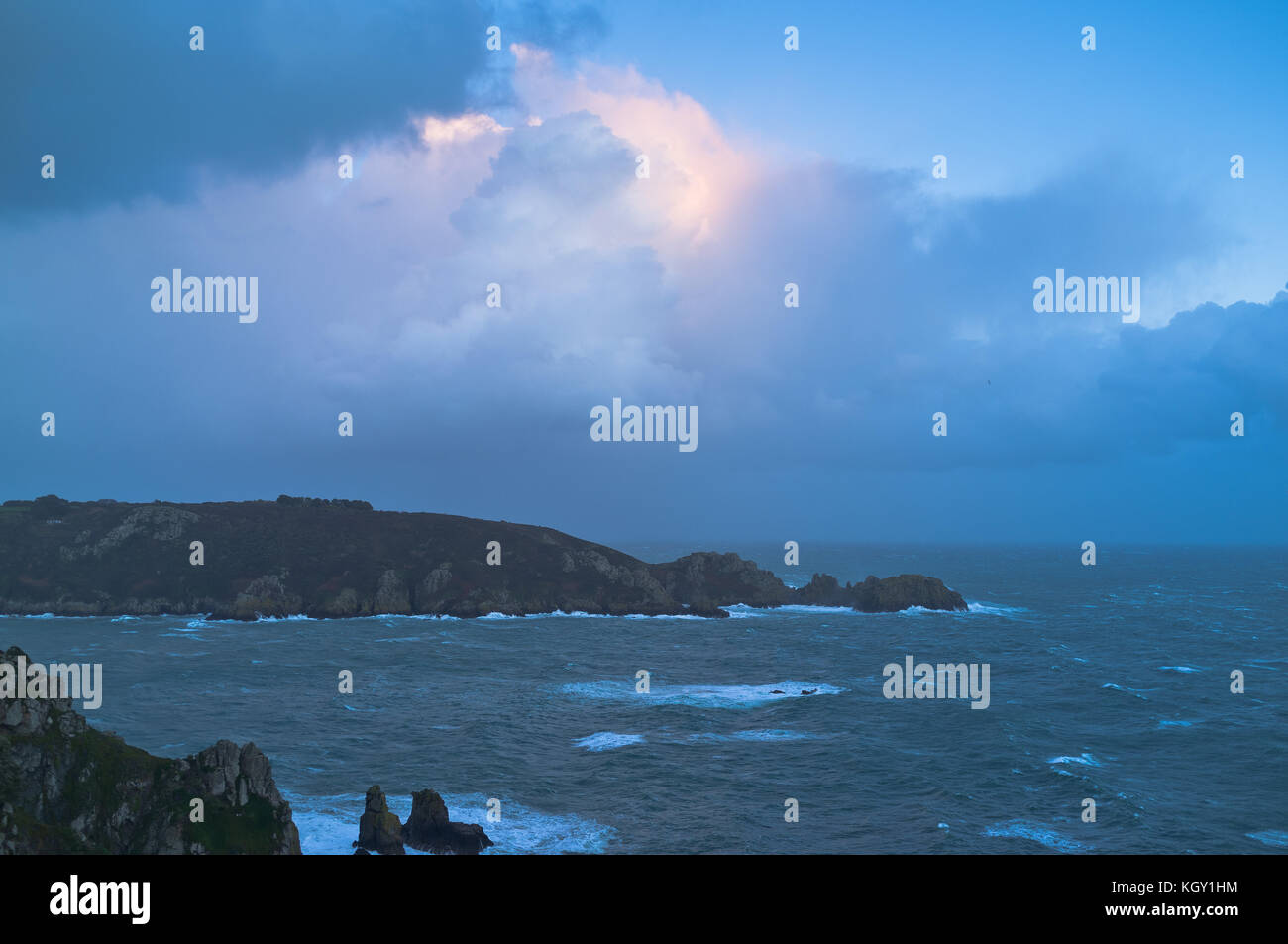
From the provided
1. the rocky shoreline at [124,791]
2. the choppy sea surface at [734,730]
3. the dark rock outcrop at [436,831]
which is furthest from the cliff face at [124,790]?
the choppy sea surface at [734,730]

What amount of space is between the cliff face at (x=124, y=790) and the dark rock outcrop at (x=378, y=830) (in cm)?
321

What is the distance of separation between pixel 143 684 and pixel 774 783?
58809 millimetres

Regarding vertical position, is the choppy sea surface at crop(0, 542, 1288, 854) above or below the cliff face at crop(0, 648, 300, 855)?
below

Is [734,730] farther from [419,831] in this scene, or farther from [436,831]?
[419,831]

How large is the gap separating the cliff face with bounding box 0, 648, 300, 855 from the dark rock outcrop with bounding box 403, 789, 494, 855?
5224mm

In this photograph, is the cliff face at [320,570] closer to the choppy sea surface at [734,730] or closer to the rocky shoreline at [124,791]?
the choppy sea surface at [734,730]

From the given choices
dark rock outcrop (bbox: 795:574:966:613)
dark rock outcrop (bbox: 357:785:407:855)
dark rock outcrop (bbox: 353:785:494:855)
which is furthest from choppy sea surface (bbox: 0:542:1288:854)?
dark rock outcrop (bbox: 795:574:966:613)

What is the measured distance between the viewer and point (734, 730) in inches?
2304

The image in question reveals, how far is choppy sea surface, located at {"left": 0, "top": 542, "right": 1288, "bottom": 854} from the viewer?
125 feet

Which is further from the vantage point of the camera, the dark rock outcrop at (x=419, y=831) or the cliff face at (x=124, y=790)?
the dark rock outcrop at (x=419, y=831)

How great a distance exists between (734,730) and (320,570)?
112m

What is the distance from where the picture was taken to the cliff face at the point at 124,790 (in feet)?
84.0

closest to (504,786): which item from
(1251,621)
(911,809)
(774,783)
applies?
(774,783)

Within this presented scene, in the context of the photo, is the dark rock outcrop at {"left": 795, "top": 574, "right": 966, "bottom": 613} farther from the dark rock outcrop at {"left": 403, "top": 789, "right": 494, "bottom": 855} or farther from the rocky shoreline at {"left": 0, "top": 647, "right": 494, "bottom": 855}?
the rocky shoreline at {"left": 0, "top": 647, "right": 494, "bottom": 855}
